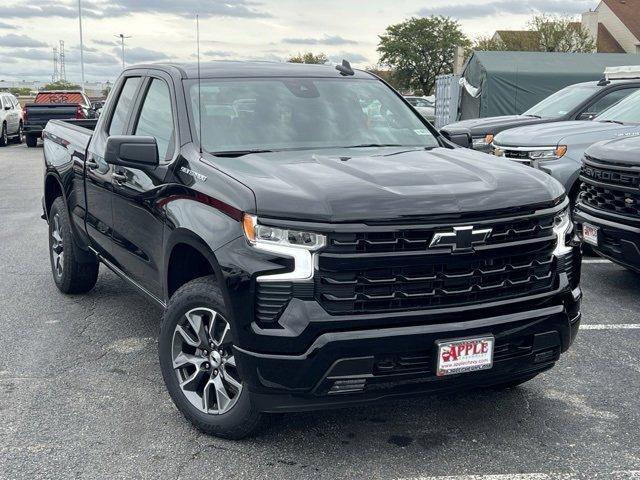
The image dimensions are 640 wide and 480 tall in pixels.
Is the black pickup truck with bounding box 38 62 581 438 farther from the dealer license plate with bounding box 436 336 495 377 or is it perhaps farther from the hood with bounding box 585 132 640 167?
the hood with bounding box 585 132 640 167

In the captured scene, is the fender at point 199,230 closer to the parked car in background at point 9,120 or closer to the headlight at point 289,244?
the headlight at point 289,244

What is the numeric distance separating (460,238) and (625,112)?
21.2ft

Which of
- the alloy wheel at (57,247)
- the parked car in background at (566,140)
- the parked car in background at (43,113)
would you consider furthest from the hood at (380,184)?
the parked car in background at (43,113)

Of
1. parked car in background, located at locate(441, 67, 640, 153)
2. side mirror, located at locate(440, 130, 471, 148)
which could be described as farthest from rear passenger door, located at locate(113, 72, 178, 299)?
parked car in background, located at locate(441, 67, 640, 153)

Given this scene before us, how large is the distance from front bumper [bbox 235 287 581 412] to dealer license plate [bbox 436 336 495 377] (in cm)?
3

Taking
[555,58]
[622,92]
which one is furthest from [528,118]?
[555,58]

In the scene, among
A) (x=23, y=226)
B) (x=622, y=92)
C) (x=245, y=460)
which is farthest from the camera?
(x=622, y=92)

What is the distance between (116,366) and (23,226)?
6.14 m

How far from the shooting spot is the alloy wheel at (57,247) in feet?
22.2

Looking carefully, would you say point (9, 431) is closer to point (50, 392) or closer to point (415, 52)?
→ point (50, 392)

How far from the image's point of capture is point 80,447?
3.88 meters

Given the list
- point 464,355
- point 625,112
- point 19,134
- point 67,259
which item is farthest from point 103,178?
point 19,134

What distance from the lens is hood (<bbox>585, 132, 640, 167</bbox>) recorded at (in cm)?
622

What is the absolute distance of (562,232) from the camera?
3.97 metres
